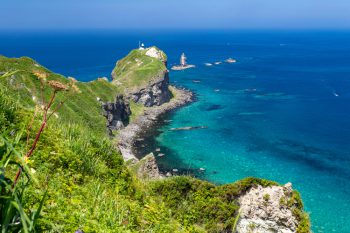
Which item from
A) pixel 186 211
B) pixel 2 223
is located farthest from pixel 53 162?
pixel 186 211

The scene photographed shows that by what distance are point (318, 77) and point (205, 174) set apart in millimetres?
107203

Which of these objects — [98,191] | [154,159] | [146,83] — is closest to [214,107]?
[146,83]

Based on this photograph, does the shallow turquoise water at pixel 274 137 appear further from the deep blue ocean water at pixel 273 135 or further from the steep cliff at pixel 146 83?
the steep cliff at pixel 146 83

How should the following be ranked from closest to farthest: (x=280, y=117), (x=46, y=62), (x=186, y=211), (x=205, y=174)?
(x=186, y=211)
(x=205, y=174)
(x=280, y=117)
(x=46, y=62)

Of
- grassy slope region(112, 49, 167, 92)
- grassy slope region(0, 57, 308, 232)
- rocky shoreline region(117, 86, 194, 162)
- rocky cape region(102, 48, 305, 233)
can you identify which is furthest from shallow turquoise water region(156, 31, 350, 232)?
grassy slope region(0, 57, 308, 232)

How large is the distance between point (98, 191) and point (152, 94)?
83.3 m

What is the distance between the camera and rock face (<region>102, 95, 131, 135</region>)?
70688 mm

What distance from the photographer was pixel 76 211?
696 centimetres

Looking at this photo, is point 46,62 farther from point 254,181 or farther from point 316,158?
point 254,181

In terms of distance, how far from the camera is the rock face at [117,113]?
70688 mm

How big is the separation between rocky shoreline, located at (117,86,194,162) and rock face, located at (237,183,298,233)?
24941mm

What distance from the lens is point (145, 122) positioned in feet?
251

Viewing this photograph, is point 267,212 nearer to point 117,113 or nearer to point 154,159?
point 154,159

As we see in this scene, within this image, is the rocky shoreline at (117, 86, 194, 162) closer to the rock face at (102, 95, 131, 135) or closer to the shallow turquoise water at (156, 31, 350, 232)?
the rock face at (102, 95, 131, 135)
